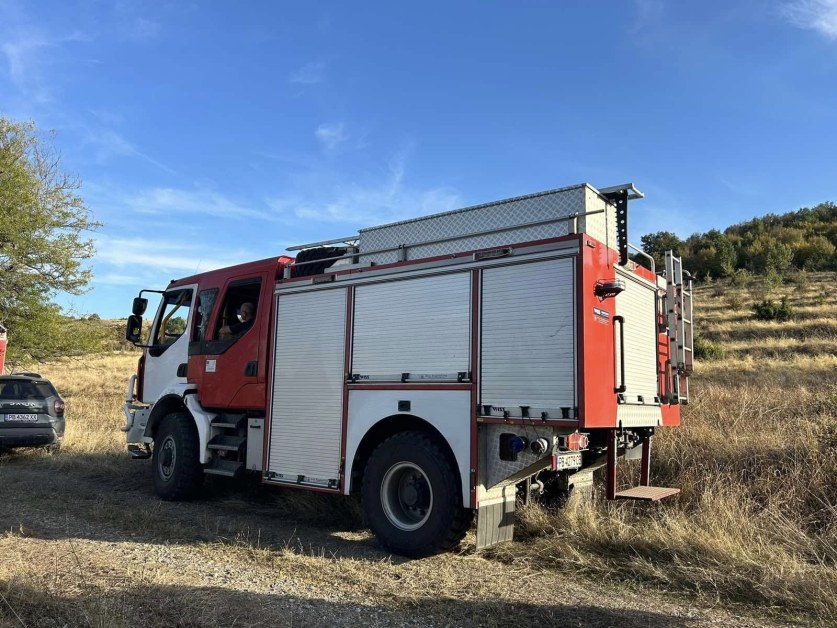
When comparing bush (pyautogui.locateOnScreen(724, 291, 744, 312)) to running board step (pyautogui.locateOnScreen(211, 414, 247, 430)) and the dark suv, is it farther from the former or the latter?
the dark suv

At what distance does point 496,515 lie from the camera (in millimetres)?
5617

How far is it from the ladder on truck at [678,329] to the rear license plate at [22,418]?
10918mm

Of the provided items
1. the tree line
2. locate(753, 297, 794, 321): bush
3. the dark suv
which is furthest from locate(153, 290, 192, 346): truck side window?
the tree line

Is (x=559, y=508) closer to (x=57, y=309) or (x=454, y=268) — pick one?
(x=454, y=268)

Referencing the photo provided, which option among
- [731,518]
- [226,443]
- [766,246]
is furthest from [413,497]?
[766,246]

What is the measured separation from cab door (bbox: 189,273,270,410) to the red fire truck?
0.04m

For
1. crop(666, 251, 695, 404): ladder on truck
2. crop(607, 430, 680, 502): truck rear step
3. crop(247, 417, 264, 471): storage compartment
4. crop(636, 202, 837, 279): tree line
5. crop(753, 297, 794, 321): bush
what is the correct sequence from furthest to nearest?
crop(636, 202, 837, 279): tree line < crop(753, 297, 794, 321): bush < crop(247, 417, 264, 471): storage compartment < crop(666, 251, 695, 404): ladder on truck < crop(607, 430, 680, 502): truck rear step

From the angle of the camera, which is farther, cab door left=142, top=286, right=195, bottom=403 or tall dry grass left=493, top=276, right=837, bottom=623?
cab door left=142, top=286, right=195, bottom=403

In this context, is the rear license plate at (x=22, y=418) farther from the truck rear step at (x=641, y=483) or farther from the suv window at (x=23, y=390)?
the truck rear step at (x=641, y=483)

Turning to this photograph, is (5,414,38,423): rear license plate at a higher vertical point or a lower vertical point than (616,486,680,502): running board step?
higher

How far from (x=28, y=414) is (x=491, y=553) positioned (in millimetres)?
9641

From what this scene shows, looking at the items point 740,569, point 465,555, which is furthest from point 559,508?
point 740,569

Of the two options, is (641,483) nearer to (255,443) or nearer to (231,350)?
(255,443)

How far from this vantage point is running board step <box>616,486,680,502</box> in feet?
19.3
